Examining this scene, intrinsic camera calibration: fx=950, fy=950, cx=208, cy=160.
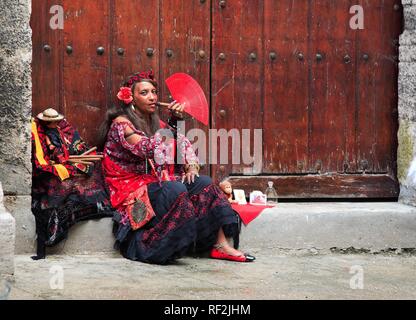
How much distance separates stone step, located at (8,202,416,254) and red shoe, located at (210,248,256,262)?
8.1 inches

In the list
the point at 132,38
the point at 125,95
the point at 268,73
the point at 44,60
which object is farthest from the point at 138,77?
the point at 268,73

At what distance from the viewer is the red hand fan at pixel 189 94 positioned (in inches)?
236

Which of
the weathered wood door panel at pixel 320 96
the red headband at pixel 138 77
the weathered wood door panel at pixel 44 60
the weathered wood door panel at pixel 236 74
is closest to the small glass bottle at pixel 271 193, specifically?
the weathered wood door panel at pixel 320 96

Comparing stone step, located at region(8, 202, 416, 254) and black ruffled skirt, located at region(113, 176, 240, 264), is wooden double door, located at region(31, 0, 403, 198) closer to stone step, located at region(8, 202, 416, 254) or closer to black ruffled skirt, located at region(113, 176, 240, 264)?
stone step, located at region(8, 202, 416, 254)

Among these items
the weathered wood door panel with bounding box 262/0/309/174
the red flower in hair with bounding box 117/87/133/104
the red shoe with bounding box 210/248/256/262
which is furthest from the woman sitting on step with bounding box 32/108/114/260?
the weathered wood door panel with bounding box 262/0/309/174

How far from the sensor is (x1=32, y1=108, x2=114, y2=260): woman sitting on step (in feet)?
18.7

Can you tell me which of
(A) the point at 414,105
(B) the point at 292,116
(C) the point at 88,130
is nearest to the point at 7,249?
(C) the point at 88,130

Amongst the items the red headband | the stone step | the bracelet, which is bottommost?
the stone step

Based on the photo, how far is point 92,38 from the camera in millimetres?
6055

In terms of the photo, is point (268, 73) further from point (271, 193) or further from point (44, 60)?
point (44, 60)

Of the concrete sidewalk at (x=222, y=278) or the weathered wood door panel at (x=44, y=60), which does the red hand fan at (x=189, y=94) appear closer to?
the weathered wood door panel at (x=44, y=60)

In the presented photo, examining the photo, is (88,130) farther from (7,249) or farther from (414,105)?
(414,105)

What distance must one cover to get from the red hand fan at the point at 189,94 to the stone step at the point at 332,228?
774mm

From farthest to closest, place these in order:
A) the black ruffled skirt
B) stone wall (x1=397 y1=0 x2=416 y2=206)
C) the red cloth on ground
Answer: stone wall (x1=397 y1=0 x2=416 y2=206) < the red cloth on ground < the black ruffled skirt
